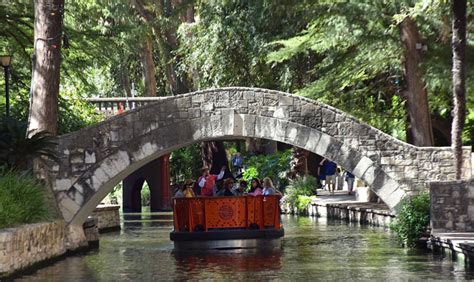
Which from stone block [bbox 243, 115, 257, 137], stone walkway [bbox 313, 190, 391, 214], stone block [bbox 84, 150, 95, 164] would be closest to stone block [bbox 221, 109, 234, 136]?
stone block [bbox 243, 115, 257, 137]

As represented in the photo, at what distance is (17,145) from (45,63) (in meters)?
2.83

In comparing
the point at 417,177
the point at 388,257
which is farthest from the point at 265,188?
the point at 388,257

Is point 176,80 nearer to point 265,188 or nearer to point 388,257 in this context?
point 265,188

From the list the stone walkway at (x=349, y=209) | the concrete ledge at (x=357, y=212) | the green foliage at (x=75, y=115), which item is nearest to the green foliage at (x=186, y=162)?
the stone walkway at (x=349, y=209)

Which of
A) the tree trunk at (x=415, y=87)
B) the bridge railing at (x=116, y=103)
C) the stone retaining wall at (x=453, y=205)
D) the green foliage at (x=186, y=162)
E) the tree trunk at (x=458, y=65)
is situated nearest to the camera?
the stone retaining wall at (x=453, y=205)

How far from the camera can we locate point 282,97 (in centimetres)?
2623

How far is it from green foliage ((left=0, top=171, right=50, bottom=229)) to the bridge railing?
44.3ft

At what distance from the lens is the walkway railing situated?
26984 mm

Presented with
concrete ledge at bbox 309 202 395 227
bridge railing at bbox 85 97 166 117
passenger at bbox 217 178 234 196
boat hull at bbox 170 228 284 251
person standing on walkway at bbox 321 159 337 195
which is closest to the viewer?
boat hull at bbox 170 228 284 251

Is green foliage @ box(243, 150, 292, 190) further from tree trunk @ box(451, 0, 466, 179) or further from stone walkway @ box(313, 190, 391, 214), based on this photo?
tree trunk @ box(451, 0, 466, 179)

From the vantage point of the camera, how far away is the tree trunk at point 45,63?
2675 centimetres

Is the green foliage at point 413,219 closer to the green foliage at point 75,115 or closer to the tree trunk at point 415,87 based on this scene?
the tree trunk at point 415,87

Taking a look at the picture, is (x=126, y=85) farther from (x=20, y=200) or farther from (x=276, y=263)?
(x=276, y=263)

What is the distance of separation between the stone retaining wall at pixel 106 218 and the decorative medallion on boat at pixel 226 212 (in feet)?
29.6
